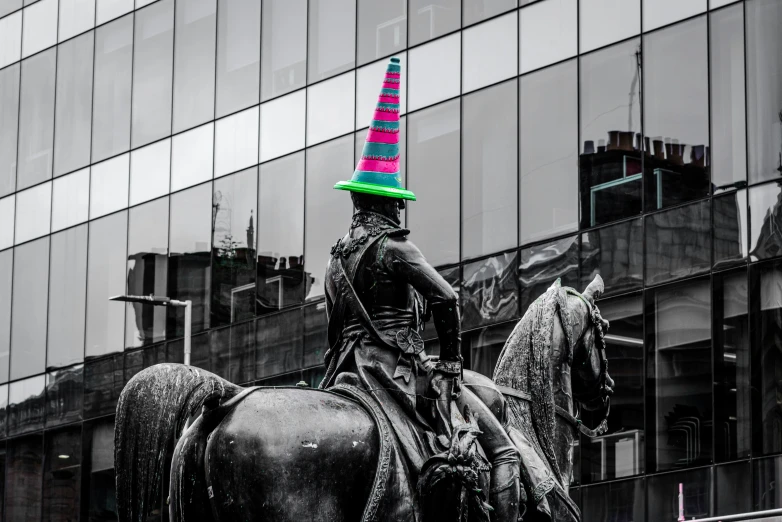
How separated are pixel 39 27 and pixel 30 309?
23.0 feet

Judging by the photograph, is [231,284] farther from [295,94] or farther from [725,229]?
[725,229]

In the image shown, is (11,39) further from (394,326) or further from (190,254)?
(394,326)

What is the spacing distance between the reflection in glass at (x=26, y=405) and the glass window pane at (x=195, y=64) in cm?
741

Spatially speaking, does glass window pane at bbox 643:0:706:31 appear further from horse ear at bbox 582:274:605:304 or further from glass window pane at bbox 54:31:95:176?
glass window pane at bbox 54:31:95:176

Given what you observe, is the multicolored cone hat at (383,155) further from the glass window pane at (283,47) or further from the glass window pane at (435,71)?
the glass window pane at (283,47)

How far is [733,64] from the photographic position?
2631 cm

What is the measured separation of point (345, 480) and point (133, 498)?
4.71ft

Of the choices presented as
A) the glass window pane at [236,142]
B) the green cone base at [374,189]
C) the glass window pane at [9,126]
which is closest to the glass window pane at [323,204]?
the glass window pane at [236,142]

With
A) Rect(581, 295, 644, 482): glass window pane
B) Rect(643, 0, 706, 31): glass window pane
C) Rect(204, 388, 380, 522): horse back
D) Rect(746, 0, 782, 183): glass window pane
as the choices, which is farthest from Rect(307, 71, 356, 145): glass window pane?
Rect(204, 388, 380, 522): horse back

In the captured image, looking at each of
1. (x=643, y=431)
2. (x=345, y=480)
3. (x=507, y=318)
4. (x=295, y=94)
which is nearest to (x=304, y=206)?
(x=295, y=94)

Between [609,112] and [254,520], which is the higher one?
[609,112]

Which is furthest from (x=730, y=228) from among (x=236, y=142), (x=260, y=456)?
(x=260, y=456)

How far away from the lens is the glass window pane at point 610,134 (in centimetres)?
2755

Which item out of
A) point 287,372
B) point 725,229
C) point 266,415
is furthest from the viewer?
point 287,372
